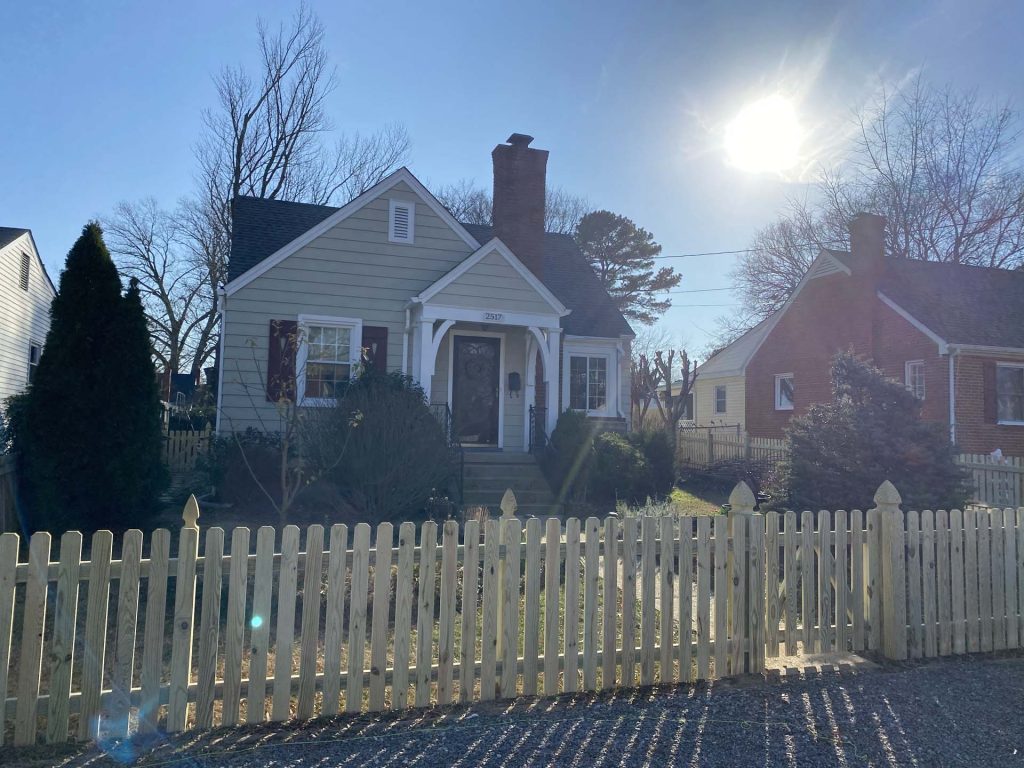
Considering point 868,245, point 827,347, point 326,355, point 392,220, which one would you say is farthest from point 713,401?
point 326,355

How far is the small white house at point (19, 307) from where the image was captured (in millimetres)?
20750

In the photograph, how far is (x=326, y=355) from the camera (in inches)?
543

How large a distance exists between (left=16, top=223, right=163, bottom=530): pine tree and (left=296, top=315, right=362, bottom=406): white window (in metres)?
5.21

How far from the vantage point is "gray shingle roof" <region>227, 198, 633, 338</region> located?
48.6 feet

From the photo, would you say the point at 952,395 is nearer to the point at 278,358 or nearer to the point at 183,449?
the point at 278,358

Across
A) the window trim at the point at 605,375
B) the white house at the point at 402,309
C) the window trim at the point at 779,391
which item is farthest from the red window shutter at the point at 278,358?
the window trim at the point at 779,391

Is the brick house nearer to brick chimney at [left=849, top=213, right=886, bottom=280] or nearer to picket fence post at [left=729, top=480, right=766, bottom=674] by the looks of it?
brick chimney at [left=849, top=213, right=886, bottom=280]

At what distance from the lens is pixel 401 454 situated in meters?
9.87

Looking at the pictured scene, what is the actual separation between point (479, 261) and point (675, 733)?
10.8 m

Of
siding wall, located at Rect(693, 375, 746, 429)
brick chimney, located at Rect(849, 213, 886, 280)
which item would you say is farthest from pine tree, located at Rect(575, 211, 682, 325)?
brick chimney, located at Rect(849, 213, 886, 280)

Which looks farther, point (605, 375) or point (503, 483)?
point (605, 375)

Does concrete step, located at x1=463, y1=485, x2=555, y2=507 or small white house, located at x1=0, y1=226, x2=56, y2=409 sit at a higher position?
small white house, located at x1=0, y1=226, x2=56, y2=409

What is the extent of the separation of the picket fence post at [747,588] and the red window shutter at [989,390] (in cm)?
1637

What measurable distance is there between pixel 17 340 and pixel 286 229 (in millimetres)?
12066
